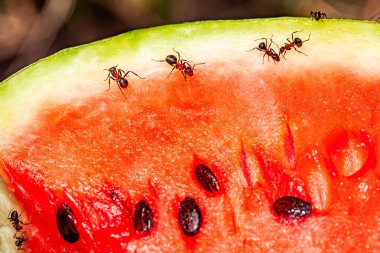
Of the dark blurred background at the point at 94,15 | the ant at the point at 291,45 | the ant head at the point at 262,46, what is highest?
the dark blurred background at the point at 94,15

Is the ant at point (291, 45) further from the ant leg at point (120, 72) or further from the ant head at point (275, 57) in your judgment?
the ant leg at point (120, 72)

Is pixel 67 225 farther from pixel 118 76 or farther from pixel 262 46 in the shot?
pixel 262 46

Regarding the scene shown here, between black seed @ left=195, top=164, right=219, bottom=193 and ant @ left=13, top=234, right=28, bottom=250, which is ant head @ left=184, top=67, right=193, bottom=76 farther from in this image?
ant @ left=13, top=234, right=28, bottom=250

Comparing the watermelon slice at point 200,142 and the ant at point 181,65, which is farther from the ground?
the ant at point 181,65

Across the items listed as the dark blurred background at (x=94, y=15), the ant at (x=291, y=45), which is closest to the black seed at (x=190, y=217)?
the ant at (x=291, y=45)

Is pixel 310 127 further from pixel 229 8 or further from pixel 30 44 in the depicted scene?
pixel 30 44

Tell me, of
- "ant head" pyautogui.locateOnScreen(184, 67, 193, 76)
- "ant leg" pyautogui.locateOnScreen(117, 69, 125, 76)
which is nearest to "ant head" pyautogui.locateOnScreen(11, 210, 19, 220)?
"ant leg" pyautogui.locateOnScreen(117, 69, 125, 76)

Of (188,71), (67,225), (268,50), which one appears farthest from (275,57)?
(67,225)

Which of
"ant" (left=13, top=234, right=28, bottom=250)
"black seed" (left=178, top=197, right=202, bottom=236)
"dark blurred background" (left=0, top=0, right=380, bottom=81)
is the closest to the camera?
"black seed" (left=178, top=197, right=202, bottom=236)
